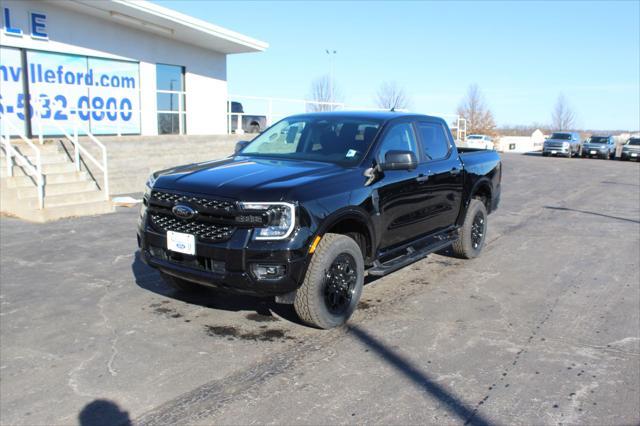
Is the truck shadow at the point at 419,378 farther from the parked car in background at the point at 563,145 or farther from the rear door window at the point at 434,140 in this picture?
the parked car in background at the point at 563,145

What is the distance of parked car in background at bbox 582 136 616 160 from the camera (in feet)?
119

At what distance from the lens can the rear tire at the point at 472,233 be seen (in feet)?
23.8

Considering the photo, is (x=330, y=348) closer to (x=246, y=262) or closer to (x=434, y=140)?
(x=246, y=262)

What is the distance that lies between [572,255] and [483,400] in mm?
5080

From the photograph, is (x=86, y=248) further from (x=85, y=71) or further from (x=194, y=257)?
(x=85, y=71)

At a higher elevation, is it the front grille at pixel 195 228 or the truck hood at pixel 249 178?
the truck hood at pixel 249 178

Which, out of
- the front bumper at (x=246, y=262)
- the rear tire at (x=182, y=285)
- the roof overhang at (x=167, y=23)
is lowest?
the rear tire at (x=182, y=285)

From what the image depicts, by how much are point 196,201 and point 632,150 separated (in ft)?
121

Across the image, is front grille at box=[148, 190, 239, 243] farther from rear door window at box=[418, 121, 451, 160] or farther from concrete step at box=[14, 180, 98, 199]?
concrete step at box=[14, 180, 98, 199]

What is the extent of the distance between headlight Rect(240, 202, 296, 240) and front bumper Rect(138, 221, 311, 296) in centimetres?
5

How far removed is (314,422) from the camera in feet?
10.8

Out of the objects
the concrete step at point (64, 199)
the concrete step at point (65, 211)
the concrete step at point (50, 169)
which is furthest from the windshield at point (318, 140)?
the concrete step at point (50, 169)

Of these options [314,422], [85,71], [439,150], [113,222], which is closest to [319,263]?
[314,422]

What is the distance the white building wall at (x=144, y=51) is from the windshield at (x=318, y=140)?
1081cm
